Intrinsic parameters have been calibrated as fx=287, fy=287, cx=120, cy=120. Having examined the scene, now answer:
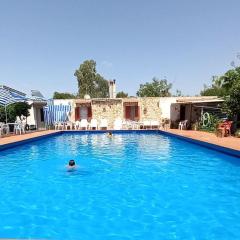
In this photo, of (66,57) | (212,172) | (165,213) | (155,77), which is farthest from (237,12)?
(155,77)

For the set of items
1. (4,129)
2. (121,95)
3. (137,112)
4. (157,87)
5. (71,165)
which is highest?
(157,87)

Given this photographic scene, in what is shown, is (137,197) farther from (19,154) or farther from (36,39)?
(36,39)

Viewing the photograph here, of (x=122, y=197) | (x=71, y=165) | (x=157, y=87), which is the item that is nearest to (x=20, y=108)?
(x=71, y=165)

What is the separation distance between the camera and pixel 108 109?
2400 centimetres

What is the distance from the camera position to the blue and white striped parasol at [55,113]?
75.9 ft

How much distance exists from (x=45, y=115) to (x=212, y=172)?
1698cm

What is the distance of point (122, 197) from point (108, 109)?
58.2 ft

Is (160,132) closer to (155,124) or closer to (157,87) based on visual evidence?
(155,124)

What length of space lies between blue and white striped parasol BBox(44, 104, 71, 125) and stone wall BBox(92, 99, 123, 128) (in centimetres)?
223

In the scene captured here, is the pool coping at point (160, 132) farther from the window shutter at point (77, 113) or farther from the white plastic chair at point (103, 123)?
the window shutter at point (77, 113)

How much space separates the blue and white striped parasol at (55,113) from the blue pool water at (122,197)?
11.7 m

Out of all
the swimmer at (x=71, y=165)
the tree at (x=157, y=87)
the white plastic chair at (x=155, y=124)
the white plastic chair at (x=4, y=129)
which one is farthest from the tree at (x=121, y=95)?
the swimmer at (x=71, y=165)

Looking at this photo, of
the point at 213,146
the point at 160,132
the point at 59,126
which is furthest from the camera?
the point at 59,126

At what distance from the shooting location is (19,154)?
41.1 feet
